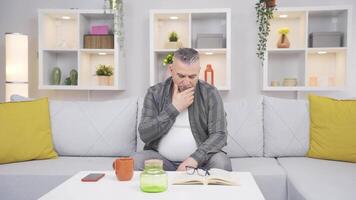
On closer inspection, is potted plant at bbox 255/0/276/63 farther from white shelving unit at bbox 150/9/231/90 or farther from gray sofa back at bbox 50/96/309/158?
gray sofa back at bbox 50/96/309/158

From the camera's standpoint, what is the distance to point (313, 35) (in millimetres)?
3461

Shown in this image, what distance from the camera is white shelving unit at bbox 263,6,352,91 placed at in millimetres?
3406

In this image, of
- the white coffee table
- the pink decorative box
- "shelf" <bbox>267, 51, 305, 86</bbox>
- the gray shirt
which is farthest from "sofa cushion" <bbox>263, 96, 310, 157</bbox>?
the pink decorative box

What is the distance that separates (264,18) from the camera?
11.2 feet

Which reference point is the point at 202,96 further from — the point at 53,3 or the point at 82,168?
the point at 53,3

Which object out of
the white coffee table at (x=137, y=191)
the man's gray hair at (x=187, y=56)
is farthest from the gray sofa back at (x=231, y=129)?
the white coffee table at (x=137, y=191)

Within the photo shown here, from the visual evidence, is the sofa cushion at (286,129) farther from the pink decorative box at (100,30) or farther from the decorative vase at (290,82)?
the pink decorative box at (100,30)

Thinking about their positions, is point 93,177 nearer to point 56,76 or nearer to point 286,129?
point 286,129

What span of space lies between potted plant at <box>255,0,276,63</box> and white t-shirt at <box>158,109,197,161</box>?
5.52ft

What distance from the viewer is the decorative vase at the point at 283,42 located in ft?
11.6

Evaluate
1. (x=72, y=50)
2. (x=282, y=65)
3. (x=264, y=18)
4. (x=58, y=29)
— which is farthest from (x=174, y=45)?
(x=58, y=29)

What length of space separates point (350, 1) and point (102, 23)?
2.59 metres

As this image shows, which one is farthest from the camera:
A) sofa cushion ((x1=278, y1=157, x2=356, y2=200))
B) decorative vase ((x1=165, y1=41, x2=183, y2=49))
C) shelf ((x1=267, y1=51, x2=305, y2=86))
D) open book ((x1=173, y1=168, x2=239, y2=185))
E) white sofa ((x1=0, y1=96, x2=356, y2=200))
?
shelf ((x1=267, y1=51, x2=305, y2=86))

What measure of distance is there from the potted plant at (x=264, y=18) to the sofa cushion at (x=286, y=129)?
0.96m
